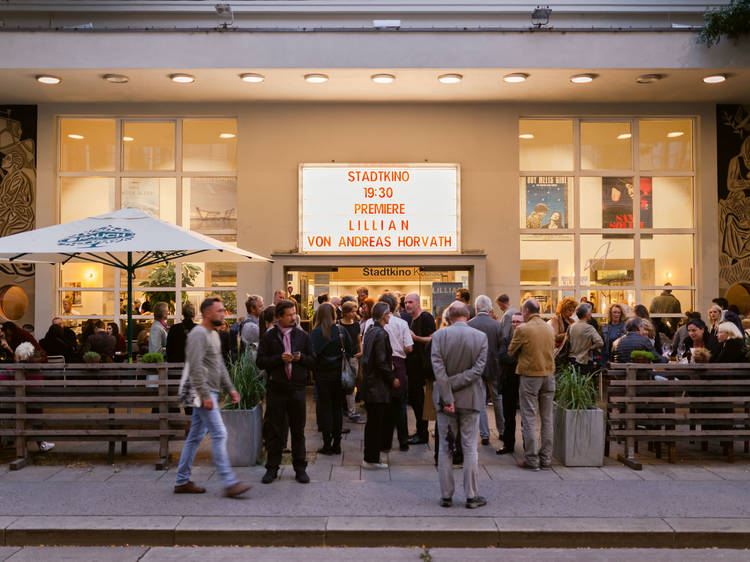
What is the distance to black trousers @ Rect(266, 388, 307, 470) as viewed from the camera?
815 cm

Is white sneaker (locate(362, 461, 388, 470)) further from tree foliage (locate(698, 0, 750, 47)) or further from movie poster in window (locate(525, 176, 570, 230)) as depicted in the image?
tree foliage (locate(698, 0, 750, 47))

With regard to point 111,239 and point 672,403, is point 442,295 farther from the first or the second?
point 111,239

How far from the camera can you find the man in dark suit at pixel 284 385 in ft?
26.7

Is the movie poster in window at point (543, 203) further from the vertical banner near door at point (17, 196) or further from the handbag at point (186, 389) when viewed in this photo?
the vertical banner near door at point (17, 196)

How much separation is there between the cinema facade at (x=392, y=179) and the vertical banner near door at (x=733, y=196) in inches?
3.0

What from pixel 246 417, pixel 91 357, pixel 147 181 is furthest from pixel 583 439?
pixel 147 181

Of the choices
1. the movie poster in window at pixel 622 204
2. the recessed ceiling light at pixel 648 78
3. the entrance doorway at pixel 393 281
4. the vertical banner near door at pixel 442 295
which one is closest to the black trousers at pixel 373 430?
the entrance doorway at pixel 393 281

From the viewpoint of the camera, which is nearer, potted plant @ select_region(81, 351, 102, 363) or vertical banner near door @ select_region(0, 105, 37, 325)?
potted plant @ select_region(81, 351, 102, 363)

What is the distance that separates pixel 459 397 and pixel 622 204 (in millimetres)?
10416

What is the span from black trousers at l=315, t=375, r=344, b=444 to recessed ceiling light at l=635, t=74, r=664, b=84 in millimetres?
8952

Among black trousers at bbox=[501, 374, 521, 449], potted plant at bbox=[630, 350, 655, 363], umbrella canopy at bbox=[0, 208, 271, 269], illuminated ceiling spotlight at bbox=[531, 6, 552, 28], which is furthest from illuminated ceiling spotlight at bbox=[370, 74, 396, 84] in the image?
potted plant at bbox=[630, 350, 655, 363]

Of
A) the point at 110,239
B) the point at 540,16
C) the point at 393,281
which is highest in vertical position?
the point at 540,16

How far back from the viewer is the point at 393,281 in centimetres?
1552

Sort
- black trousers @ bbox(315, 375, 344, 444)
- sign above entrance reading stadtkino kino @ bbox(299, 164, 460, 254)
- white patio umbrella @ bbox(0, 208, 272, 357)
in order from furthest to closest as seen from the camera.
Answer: sign above entrance reading stadtkino kino @ bbox(299, 164, 460, 254) < black trousers @ bbox(315, 375, 344, 444) < white patio umbrella @ bbox(0, 208, 272, 357)
